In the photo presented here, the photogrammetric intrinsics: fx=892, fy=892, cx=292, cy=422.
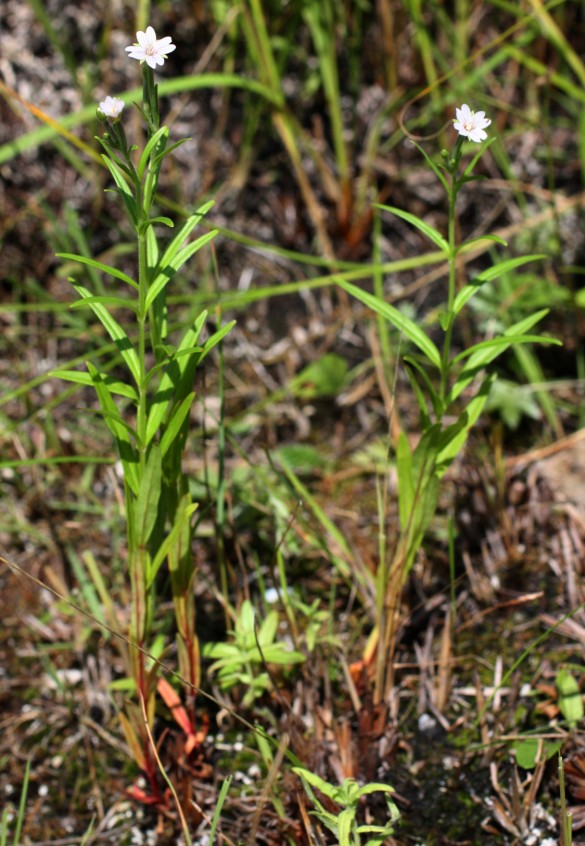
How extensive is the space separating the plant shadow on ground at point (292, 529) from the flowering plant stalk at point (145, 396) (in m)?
0.13

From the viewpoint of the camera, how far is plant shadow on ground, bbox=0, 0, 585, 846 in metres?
1.64

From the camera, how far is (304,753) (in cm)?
157

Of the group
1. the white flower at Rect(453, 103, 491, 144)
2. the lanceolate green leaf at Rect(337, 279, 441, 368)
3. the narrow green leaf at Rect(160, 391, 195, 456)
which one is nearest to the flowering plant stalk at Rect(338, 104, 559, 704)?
the lanceolate green leaf at Rect(337, 279, 441, 368)

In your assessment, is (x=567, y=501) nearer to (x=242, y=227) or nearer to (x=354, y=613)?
(x=354, y=613)

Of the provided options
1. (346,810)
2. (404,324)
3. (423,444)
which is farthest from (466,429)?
(346,810)

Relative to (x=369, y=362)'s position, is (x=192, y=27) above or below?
above

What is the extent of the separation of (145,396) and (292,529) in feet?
2.33

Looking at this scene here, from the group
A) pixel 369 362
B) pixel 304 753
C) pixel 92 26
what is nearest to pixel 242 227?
pixel 369 362

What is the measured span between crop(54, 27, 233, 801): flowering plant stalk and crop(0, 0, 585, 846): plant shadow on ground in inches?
5.0

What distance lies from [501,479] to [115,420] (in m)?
0.97

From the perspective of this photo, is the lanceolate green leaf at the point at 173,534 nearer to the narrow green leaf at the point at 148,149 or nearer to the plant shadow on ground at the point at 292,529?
the plant shadow on ground at the point at 292,529

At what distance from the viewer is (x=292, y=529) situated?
6.70ft

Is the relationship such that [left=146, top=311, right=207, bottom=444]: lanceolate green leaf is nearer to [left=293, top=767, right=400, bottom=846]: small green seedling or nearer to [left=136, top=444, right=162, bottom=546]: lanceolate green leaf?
[left=136, top=444, right=162, bottom=546]: lanceolate green leaf

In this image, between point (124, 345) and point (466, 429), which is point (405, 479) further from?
point (124, 345)
